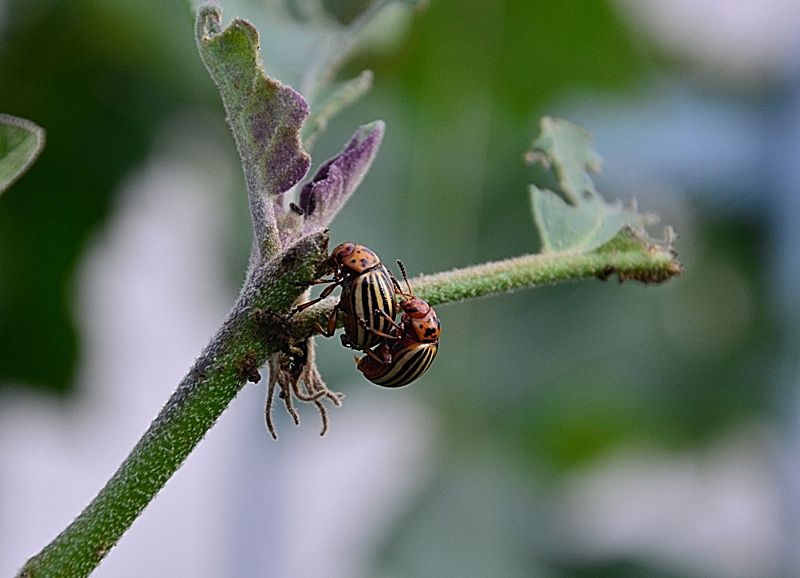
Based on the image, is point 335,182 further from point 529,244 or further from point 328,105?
point 529,244

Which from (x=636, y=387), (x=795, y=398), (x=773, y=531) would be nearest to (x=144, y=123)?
(x=636, y=387)

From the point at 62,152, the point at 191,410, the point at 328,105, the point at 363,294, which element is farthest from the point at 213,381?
the point at 62,152

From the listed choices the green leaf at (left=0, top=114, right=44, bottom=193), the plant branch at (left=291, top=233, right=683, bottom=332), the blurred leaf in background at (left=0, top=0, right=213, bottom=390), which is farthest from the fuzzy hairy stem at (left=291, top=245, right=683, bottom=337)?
the blurred leaf in background at (left=0, top=0, right=213, bottom=390)

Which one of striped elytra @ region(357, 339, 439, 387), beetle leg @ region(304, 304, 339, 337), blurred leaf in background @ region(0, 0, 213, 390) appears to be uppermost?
beetle leg @ region(304, 304, 339, 337)

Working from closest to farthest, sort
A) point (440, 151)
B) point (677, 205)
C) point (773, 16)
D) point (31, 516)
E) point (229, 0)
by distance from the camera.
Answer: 1. point (229, 0)
2. point (440, 151)
3. point (677, 205)
4. point (31, 516)
5. point (773, 16)

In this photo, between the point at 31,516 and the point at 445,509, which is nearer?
the point at 445,509

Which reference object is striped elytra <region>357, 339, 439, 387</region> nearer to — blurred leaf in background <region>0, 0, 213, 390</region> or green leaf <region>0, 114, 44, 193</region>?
green leaf <region>0, 114, 44, 193</region>

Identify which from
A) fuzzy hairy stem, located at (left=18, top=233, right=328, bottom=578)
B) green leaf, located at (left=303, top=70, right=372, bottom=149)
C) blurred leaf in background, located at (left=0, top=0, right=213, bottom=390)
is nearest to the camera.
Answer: fuzzy hairy stem, located at (left=18, top=233, right=328, bottom=578)

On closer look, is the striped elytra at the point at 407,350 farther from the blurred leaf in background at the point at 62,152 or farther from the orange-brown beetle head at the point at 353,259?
the blurred leaf in background at the point at 62,152

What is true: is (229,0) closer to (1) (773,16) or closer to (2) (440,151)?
(2) (440,151)
